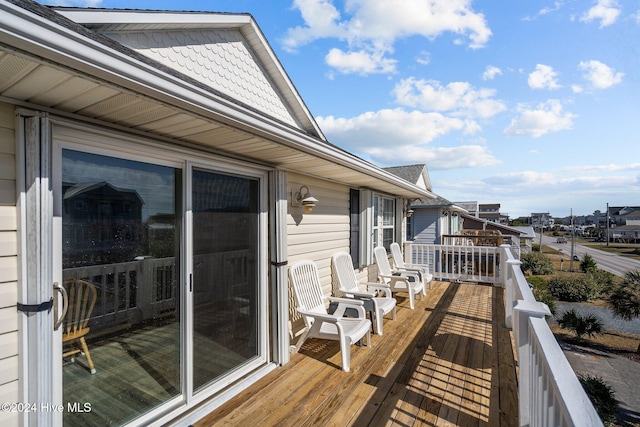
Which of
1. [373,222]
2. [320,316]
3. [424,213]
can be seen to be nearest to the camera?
[320,316]

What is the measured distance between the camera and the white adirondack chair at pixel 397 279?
548cm

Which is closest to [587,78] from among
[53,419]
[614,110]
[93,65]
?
[614,110]

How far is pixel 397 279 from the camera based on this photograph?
18.2 ft

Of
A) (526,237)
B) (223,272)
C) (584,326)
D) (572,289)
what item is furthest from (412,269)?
(526,237)

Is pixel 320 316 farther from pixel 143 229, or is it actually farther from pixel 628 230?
pixel 628 230

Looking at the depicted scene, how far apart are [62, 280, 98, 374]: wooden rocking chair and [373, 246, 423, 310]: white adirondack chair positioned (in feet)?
14.9

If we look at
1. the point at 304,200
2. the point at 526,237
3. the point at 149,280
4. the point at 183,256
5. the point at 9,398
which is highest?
the point at 304,200

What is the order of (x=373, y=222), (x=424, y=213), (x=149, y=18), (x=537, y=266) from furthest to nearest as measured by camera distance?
(x=537, y=266) < (x=424, y=213) < (x=373, y=222) < (x=149, y=18)

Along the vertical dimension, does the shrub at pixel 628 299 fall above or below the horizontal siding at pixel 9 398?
below

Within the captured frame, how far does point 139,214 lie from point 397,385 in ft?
8.69

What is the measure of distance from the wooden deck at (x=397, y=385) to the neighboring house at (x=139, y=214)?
1.07ft

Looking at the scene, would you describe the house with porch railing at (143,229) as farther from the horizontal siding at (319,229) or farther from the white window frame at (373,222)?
the white window frame at (373,222)

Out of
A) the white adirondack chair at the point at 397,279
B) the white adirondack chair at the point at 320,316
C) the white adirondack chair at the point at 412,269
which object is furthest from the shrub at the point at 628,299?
the white adirondack chair at the point at 320,316

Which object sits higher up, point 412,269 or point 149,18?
point 149,18
